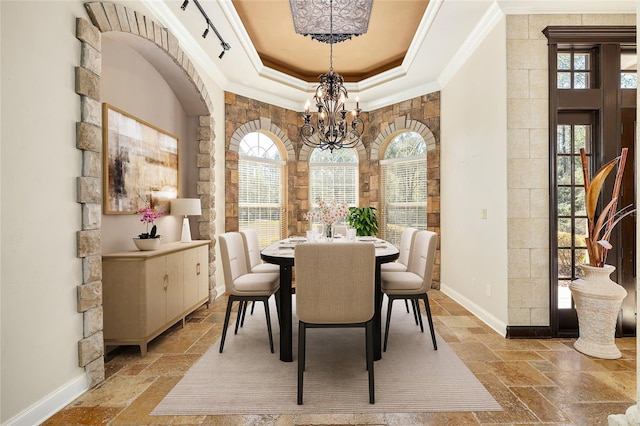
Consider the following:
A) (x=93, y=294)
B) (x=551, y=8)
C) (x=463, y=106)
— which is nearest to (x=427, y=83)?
(x=463, y=106)

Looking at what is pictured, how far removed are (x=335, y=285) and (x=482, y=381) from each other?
1.21m

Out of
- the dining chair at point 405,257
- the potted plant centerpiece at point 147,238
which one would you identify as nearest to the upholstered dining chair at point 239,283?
the potted plant centerpiece at point 147,238

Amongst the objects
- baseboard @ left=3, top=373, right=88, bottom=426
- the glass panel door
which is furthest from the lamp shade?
the glass panel door

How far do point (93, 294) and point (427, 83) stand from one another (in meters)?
4.79

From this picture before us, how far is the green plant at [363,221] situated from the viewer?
5.25m

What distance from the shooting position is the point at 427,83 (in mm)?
4891

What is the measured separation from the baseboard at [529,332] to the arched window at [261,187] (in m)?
3.53

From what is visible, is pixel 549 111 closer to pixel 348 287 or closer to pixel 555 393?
pixel 555 393

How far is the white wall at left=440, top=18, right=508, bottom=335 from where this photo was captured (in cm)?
308

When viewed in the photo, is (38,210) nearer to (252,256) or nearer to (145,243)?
(145,243)

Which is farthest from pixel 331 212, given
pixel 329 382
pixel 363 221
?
pixel 363 221

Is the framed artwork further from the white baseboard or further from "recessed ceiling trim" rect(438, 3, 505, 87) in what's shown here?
the white baseboard

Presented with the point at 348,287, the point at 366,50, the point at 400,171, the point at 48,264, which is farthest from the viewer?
the point at 400,171

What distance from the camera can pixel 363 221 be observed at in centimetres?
525
